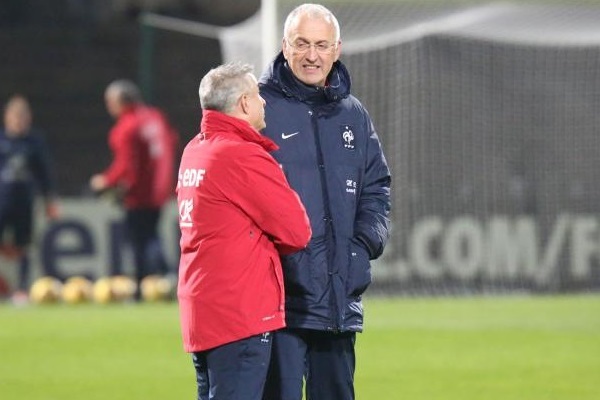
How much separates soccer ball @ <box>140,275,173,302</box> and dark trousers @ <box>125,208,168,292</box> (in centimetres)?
10

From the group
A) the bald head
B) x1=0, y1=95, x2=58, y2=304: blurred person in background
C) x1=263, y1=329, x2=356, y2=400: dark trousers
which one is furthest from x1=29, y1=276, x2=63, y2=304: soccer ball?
x1=263, y1=329, x2=356, y2=400: dark trousers

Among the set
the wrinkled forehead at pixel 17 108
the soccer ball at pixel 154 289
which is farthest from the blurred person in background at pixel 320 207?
the wrinkled forehead at pixel 17 108

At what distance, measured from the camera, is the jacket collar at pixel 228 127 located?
5.41 metres

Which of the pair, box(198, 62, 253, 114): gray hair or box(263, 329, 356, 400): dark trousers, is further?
box(263, 329, 356, 400): dark trousers

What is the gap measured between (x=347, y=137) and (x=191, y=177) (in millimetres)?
755

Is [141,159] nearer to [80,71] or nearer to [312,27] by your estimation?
[80,71]

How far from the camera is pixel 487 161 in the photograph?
17.0 meters

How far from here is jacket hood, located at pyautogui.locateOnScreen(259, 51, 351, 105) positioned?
5.87m

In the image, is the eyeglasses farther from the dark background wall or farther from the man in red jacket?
the dark background wall

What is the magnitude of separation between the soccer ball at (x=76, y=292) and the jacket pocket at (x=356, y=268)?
1109cm

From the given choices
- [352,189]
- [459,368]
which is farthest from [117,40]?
[352,189]

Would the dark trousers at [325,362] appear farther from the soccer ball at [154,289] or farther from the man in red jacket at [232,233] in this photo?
the soccer ball at [154,289]

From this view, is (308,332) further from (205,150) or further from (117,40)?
(117,40)

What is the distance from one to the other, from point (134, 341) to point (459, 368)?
3.05m
